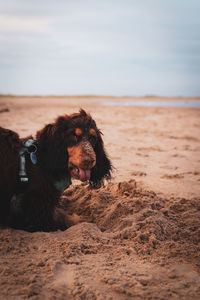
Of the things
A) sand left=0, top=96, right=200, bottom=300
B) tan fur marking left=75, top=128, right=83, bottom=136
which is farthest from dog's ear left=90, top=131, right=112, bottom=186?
tan fur marking left=75, top=128, right=83, bottom=136

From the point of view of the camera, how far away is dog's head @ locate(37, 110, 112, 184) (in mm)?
2873

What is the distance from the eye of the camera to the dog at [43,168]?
286 centimetres

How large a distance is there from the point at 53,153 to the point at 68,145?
0.60 ft

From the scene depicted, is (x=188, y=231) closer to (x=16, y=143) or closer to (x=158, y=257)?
(x=158, y=257)

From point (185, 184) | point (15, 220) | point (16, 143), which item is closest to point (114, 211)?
point (15, 220)

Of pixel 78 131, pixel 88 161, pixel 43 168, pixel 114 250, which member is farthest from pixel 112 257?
pixel 78 131

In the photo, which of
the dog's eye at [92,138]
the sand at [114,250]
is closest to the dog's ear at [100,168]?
the dog's eye at [92,138]

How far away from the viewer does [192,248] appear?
2629 millimetres

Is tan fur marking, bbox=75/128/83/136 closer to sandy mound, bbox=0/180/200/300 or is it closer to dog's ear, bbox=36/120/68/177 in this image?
dog's ear, bbox=36/120/68/177

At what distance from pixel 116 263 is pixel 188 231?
104cm

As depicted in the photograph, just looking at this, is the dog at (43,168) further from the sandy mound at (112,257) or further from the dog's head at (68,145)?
the sandy mound at (112,257)

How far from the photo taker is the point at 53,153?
295 cm

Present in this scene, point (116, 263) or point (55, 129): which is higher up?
point (55, 129)

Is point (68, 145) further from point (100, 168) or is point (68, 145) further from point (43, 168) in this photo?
point (100, 168)
